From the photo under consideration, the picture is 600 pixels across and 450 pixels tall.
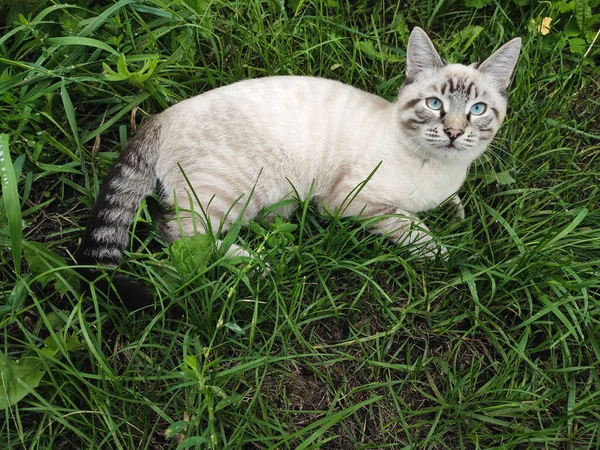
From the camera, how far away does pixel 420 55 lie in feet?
10.4

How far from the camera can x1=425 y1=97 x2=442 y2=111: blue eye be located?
308 cm

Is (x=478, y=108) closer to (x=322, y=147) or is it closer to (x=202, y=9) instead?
(x=322, y=147)

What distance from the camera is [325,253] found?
2.94 m

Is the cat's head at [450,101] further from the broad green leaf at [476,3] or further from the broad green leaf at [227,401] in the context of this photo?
the broad green leaf at [227,401]

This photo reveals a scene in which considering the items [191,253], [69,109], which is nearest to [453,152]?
[191,253]

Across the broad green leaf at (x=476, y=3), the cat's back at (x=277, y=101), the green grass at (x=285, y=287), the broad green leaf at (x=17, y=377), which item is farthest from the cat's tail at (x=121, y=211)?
the broad green leaf at (x=476, y=3)

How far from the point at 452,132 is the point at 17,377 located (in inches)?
92.3

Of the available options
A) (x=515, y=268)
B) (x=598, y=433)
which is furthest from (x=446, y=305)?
(x=598, y=433)

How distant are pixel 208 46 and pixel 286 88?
2.51 ft

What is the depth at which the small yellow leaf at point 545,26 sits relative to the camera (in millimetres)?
3543

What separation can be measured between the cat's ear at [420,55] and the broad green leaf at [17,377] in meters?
2.41

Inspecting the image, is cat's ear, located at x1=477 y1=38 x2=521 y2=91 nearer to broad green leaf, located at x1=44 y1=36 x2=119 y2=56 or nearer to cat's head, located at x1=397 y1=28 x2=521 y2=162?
cat's head, located at x1=397 y1=28 x2=521 y2=162

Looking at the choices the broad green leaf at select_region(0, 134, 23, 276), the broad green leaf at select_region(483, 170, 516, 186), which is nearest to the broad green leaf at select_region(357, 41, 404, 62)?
the broad green leaf at select_region(483, 170, 516, 186)

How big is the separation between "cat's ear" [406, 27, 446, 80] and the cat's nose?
458 millimetres
